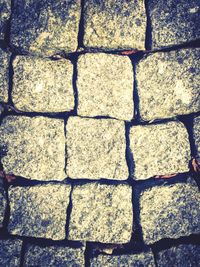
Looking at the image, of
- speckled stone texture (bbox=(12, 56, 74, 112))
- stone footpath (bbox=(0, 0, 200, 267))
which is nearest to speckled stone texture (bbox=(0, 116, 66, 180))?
stone footpath (bbox=(0, 0, 200, 267))

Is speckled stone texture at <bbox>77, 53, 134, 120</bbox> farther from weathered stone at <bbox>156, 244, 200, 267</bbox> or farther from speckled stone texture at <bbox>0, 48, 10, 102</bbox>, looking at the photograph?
weathered stone at <bbox>156, 244, 200, 267</bbox>

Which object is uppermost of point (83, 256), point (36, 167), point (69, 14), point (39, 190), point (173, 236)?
point (69, 14)

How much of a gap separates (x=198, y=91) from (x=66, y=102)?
0.88 m

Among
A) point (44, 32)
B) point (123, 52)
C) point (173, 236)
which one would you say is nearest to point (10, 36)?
point (44, 32)

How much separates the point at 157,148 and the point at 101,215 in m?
0.59

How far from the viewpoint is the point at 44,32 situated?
1488mm

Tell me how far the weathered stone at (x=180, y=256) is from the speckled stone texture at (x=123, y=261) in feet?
0.23

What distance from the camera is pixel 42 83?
1.51 m

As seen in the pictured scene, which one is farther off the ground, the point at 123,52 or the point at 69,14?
the point at 69,14

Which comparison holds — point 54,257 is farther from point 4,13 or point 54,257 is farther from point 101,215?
point 4,13

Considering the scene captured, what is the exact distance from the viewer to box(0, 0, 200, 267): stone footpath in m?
1.49

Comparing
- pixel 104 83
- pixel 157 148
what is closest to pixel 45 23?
pixel 104 83

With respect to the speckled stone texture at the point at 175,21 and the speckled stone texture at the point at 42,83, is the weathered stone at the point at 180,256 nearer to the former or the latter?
the speckled stone texture at the point at 42,83

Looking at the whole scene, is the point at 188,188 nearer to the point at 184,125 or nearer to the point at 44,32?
the point at 184,125
